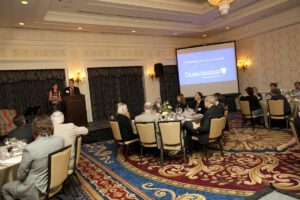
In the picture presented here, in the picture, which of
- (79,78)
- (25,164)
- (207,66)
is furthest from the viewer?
(207,66)

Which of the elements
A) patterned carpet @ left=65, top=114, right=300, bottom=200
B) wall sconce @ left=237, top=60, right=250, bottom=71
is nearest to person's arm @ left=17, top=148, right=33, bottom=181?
patterned carpet @ left=65, top=114, right=300, bottom=200

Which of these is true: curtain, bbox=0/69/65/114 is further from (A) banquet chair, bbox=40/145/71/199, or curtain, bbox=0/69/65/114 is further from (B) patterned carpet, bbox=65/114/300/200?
(A) banquet chair, bbox=40/145/71/199

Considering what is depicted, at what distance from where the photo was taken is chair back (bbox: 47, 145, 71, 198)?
Result: 2.77 meters

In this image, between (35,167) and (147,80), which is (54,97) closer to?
(147,80)

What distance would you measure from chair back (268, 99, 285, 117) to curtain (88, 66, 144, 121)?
18.4 ft

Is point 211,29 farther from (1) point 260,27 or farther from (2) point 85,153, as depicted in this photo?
(2) point 85,153

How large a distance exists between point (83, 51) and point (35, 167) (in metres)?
7.78

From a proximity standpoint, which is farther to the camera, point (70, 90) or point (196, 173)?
point (70, 90)

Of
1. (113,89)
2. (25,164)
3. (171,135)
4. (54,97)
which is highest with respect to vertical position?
(113,89)

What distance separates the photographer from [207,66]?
11352 mm

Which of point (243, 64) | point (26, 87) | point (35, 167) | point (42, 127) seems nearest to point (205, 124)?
point (42, 127)

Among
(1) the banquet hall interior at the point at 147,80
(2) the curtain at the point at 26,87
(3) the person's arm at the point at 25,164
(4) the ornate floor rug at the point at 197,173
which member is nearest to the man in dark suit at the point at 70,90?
(1) the banquet hall interior at the point at 147,80

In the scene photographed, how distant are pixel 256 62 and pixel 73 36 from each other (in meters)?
7.84

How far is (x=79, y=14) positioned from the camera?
834 cm
